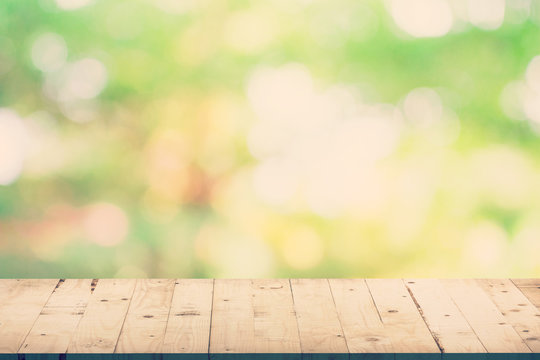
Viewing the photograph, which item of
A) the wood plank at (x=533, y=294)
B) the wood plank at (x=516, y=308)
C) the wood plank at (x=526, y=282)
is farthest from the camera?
the wood plank at (x=526, y=282)

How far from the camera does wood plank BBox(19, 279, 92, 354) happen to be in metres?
2.37

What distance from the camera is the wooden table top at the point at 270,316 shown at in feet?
7.83

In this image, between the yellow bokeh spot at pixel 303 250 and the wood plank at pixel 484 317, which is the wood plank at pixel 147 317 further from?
the wood plank at pixel 484 317

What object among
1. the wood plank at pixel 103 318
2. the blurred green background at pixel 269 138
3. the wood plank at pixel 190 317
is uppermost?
the blurred green background at pixel 269 138

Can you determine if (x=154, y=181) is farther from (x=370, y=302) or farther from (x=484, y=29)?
(x=484, y=29)

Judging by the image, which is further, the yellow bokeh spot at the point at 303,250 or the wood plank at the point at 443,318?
the yellow bokeh spot at the point at 303,250

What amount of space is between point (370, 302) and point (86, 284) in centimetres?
92

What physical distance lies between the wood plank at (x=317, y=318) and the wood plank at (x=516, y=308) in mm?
Answer: 517

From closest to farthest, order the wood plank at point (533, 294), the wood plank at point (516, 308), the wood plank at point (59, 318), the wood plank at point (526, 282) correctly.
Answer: the wood plank at point (59, 318) < the wood plank at point (516, 308) < the wood plank at point (533, 294) < the wood plank at point (526, 282)

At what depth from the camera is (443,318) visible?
2.59m

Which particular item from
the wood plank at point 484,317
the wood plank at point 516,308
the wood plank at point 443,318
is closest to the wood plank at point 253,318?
the wood plank at point 443,318

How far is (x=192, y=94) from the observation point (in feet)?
9.20

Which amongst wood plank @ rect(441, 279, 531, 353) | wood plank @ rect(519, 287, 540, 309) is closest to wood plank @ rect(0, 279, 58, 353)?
wood plank @ rect(441, 279, 531, 353)

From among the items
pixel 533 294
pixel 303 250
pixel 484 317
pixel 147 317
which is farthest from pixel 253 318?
pixel 533 294
